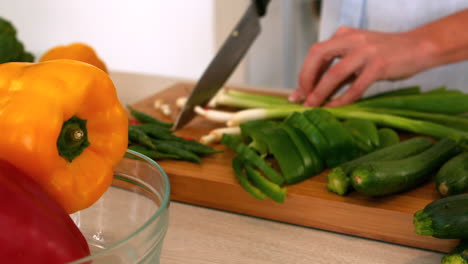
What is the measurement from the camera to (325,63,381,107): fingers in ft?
4.37

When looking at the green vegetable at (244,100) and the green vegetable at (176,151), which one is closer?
the green vegetable at (176,151)

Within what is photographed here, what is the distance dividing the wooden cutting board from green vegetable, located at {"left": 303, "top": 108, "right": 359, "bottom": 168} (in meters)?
0.05

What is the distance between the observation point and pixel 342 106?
4.41ft

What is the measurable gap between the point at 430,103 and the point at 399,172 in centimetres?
51

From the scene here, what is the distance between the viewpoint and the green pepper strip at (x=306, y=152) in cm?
94

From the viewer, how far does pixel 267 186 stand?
87 cm

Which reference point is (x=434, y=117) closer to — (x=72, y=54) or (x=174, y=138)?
(x=174, y=138)

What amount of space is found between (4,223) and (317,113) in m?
0.76

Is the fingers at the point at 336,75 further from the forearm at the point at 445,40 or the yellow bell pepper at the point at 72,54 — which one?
the yellow bell pepper at the point at 72,54

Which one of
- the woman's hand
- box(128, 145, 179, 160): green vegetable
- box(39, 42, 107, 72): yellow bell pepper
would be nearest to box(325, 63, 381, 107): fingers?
the woman's hand

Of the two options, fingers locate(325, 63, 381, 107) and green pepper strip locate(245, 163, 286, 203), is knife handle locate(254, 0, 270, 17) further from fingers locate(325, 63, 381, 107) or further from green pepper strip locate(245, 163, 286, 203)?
green pepper strip locate(245, 163, 286, 203)

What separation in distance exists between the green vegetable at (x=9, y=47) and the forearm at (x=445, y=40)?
3.82 feet

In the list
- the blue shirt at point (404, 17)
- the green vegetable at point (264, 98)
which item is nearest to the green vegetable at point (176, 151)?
the green vegetable at point (264, 98)

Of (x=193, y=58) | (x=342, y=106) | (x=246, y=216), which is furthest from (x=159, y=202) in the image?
(x=193, y=58)
